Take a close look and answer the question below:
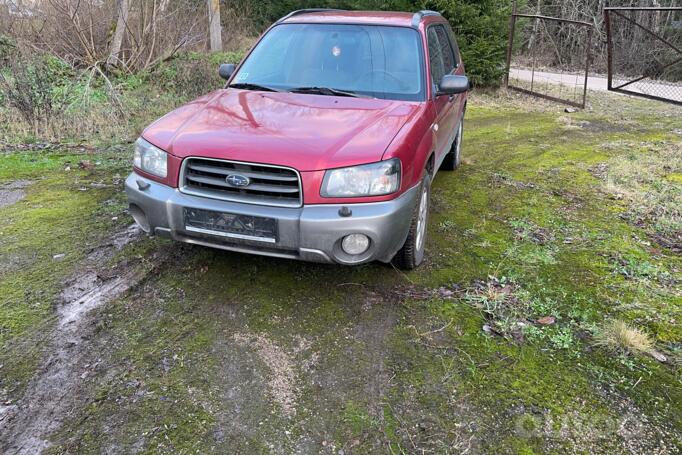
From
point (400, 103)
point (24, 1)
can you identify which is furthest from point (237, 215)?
A: point (24, 1)

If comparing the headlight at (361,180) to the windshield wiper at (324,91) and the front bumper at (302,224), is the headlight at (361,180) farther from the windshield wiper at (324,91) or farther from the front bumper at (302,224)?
the windshield wiper at (324,91)

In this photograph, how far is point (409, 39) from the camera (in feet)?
14.1

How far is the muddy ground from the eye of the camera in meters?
2.43

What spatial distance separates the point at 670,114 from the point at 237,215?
10972 mm

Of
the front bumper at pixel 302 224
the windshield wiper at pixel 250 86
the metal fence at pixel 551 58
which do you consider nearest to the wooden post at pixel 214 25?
the metal fence at pixel 551 58

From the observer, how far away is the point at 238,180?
3004 mm

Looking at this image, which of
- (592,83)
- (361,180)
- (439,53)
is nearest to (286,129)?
(361,180)

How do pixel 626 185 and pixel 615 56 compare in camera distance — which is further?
pixel 615 56

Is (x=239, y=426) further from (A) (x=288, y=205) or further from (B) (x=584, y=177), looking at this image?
(B) (x=584, y=177)

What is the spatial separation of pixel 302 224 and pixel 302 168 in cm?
32

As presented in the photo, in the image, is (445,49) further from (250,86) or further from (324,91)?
(250,86)

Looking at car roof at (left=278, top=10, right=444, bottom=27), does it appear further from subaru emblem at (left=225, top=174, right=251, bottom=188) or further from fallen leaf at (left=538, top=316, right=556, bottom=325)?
fallen leaf at (left=538, top=316, right=556, bottom=325)

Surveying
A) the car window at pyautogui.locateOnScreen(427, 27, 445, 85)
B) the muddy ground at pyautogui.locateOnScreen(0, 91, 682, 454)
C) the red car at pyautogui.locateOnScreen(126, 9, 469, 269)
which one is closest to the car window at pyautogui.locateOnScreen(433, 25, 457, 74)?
the car window at pyautogui.locateOnScreen(427, 27, 445, 85)

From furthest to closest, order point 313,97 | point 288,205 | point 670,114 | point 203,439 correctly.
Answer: point 670,114, point 313,97, point 288,205, point 203,439
